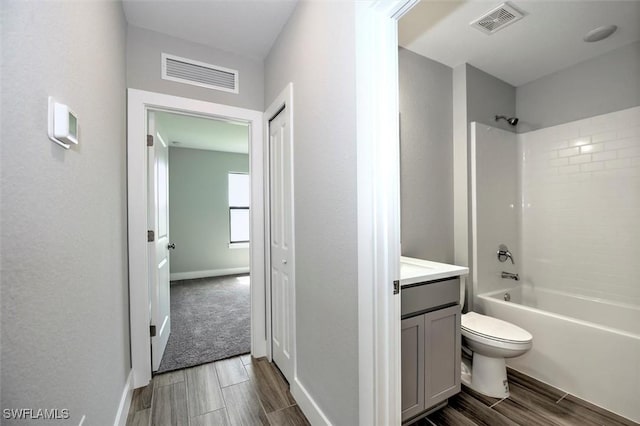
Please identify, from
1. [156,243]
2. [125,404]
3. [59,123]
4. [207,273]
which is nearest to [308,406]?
[125,404]

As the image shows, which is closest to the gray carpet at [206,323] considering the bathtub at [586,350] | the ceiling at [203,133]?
the ceiling at [203,133]

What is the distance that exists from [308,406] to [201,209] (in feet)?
14.9

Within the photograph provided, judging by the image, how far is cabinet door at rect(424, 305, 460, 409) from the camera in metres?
1.49

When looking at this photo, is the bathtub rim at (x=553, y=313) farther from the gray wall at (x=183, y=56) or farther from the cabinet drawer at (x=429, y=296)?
the gray wall at (x=183, y=56)

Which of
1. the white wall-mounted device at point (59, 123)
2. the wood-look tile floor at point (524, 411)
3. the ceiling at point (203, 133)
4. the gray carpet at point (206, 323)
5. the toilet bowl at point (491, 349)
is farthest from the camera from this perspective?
the ceiling at point (203, 133)

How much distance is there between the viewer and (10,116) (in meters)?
0.62

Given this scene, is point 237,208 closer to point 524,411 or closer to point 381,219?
A: point 381,219

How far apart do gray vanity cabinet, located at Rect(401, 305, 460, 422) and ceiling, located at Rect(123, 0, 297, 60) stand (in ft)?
7.02

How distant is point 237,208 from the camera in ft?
18.6

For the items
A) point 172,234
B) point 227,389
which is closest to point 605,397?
point 227,389

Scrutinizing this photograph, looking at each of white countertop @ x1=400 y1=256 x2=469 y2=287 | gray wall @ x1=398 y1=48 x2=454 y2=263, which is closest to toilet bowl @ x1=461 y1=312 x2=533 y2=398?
white countertop @ x1=400 y1=256 x2=469 y2=287

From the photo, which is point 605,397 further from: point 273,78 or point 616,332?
point 273,78

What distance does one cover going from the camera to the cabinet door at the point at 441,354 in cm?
149

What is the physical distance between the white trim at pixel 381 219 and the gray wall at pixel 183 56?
144 centimetres
